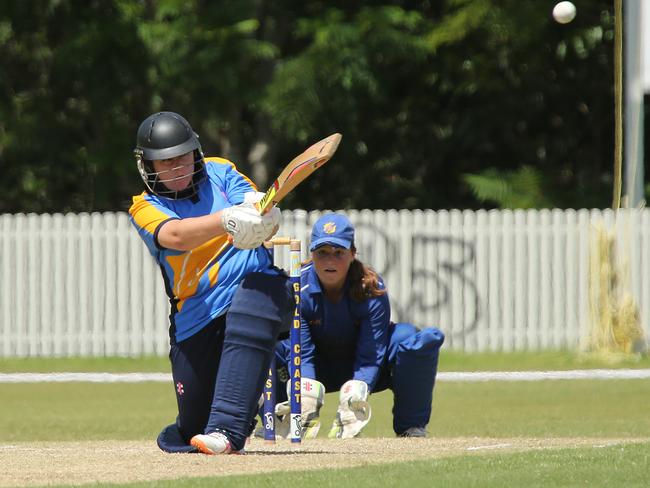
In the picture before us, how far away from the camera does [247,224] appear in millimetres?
6523

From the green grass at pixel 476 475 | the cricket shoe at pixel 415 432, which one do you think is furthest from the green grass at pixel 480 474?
the cricket shoe at pixel 415 432

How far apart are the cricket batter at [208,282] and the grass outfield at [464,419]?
805 millimetres

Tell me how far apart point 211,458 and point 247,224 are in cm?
115

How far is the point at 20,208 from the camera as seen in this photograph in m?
25.7

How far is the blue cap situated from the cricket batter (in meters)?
1.65

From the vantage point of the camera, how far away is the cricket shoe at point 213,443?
6.93 meters

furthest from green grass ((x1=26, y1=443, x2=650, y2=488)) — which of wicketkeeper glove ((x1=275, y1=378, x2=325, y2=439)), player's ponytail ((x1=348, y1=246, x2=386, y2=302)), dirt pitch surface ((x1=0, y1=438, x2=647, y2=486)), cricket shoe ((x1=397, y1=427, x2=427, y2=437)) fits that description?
player's ponytail ((x1=348, y1=246, x2=386, y2=302))

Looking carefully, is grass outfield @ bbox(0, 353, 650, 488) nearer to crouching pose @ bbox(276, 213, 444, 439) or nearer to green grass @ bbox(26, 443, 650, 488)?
green grass @ bbox(26, 443, 650, 488)

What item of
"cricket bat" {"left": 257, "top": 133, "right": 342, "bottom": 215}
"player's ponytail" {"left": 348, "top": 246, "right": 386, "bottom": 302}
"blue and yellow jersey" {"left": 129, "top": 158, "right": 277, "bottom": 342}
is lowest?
"player's ponytail" {"left": 348, "top": 246, "right": 386, "bottom": 302}

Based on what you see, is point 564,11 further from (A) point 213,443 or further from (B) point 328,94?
(A) point 213,443

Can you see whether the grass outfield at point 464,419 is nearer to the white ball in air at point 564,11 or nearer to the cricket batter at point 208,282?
the cricket batter at point 208,282

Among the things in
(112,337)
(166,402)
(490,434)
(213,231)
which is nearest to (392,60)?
(112,337)

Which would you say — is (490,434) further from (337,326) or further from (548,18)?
(548,18)

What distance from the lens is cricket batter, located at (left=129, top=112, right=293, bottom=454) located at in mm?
6875
